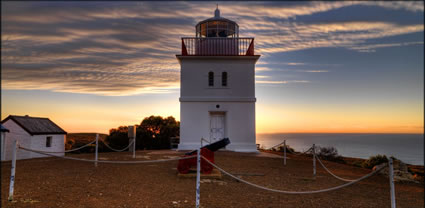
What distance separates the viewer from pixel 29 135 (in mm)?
12375

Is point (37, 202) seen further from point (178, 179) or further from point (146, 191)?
point (178, 179)

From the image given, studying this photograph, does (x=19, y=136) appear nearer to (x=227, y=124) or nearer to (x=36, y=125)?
(x=36, y=125)

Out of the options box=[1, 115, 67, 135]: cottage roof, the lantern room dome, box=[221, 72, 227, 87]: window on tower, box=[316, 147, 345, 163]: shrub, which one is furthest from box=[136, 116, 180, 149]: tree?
box=[316, 147, 345, 163]: shrub

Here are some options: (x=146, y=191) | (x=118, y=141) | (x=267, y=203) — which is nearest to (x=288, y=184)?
(x=267, y=203)

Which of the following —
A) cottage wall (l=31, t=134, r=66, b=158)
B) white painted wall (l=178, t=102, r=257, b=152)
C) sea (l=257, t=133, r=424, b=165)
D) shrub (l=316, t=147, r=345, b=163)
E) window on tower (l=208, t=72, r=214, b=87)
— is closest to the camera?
cottage wall (l=31, t=134, r=66, b=158)

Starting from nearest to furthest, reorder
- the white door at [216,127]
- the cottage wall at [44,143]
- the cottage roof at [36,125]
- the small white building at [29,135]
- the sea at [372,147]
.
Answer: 1. the small white building at [29,135]
2. the cottage roof at [36,125]
3. the cottage wall at [44,143]
4. the white door at [216,127]
5. the sea at [372,147]

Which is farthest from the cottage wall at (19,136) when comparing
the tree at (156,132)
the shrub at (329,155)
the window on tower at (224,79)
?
the shrub at (329,155)

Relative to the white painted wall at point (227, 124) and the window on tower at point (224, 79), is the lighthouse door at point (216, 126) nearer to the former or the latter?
the white painted wall at point (227, 124)

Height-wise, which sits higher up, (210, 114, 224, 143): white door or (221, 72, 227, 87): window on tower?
(221, 72, 227, 87): window on tower

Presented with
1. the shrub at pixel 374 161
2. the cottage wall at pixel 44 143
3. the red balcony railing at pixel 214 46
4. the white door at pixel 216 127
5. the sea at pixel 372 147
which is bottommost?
the sea at pixel 372 147

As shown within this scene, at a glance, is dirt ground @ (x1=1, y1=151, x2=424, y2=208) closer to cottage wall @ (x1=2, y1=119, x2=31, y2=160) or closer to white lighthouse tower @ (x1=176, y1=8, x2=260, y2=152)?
cottage wall @ (x1=2, y1=119, x2=31, y2=160)

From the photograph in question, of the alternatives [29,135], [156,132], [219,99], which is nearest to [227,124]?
[219,99]

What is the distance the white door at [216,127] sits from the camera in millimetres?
14903

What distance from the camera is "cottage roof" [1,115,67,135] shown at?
40.8ft
